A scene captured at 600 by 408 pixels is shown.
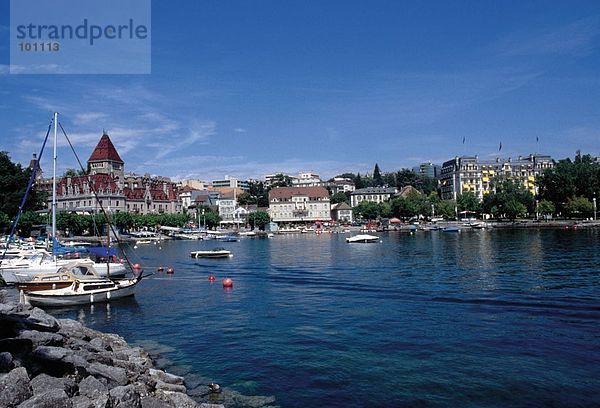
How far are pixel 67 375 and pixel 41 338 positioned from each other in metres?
1.72

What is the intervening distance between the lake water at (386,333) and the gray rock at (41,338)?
5.31 m

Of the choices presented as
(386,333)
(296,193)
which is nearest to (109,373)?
(386,333)

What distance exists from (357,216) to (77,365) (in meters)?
170

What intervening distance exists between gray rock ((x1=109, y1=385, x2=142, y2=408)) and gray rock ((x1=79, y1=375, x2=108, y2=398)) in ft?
1.65

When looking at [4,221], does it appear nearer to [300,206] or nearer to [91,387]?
[91,387]

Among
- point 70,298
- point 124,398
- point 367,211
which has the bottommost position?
point 70,298

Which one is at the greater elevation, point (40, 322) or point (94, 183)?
point (94, 183)

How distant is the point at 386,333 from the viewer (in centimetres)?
2164

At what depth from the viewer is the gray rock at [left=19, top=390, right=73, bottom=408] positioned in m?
8.64

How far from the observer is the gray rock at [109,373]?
1251 centimetres

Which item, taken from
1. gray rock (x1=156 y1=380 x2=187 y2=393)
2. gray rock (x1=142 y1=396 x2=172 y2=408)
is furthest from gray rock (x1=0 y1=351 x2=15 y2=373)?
gray rock (x1=156 y1=380 x2=187 y2=393)

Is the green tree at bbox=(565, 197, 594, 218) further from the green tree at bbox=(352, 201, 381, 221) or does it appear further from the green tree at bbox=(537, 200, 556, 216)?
the green tree at bbox=(352, 201, 381, 221)

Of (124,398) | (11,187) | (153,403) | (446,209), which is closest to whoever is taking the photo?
(124,398)

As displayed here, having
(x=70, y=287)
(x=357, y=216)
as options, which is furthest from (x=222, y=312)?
(x=357, y=216)
